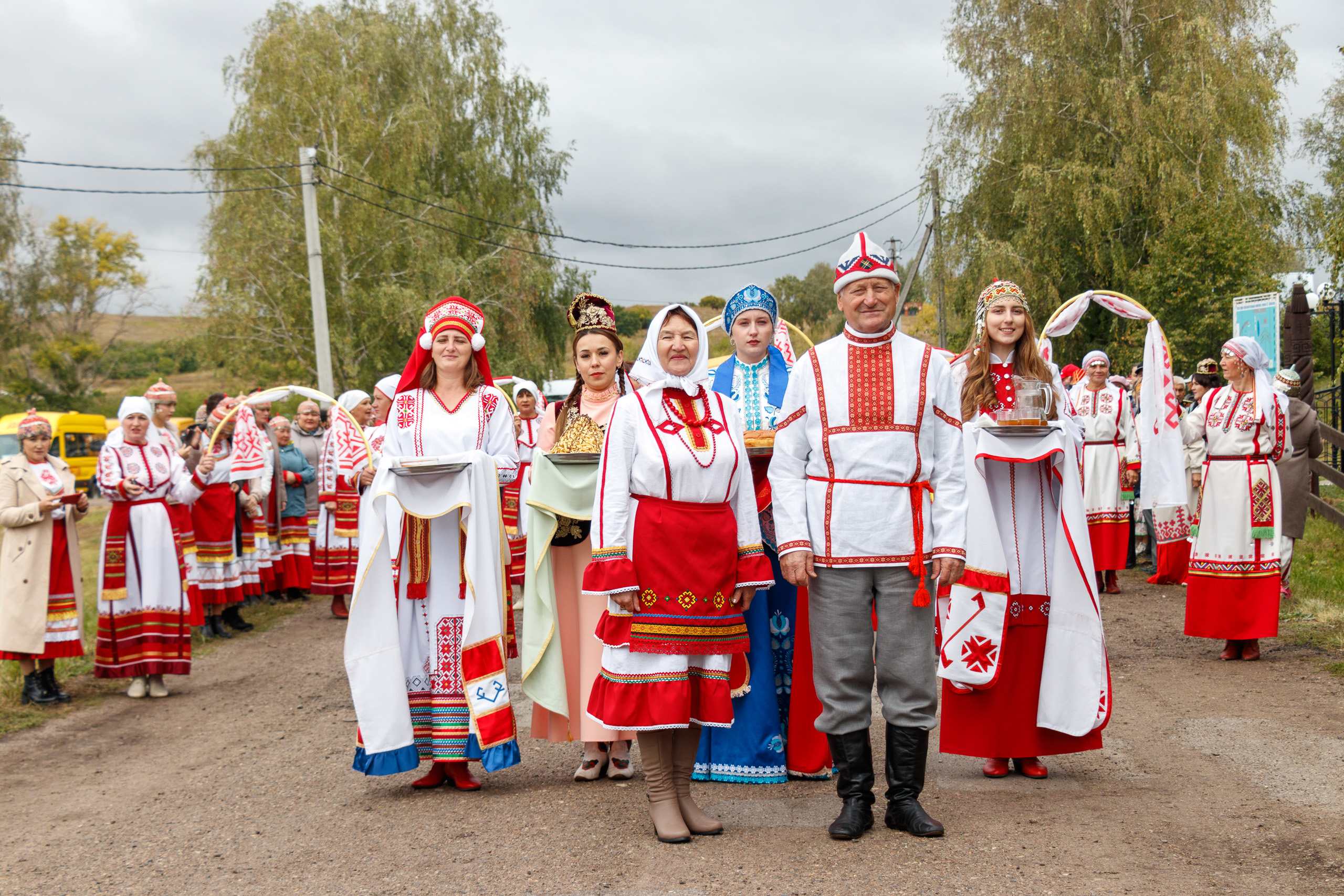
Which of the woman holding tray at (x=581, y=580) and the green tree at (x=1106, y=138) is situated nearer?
the woman holding tray at (x=581, y=580)

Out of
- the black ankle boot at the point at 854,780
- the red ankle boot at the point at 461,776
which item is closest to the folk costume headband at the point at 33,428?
the red ankle boot at the point at 461,776

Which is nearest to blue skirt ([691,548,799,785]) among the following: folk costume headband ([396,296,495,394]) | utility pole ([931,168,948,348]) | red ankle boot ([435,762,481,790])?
red ankle boot ([435,762,481,790])

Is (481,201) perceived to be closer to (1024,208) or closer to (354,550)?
(1024,208)

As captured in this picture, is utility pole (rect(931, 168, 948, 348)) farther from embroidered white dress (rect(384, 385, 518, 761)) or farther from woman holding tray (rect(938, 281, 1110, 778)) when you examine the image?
embroidered white dress (rect(384, 385, 518, 761))

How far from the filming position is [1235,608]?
737 centimetres

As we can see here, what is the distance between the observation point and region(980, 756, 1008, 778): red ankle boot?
16.1ft

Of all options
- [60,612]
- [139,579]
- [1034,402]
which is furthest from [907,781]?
[60,612]

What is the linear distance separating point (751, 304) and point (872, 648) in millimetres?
1809

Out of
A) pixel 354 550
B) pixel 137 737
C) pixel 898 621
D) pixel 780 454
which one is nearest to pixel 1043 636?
pixel 898 621

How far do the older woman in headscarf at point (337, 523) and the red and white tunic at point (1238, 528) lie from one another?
7531 millimetres

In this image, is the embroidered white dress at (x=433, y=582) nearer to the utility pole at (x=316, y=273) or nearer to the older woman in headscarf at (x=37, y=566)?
the older woman in headscarf at (x=37, y=566)

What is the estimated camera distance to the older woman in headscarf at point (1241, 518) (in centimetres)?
735

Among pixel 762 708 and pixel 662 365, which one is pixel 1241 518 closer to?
pixel 762 708

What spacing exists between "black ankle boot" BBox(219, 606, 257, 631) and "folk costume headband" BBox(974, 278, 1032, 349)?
8.39m
